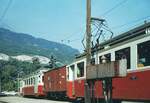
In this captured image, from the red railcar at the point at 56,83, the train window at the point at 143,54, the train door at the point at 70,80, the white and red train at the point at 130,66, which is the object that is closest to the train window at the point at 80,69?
the white and red train at the point at 130,66

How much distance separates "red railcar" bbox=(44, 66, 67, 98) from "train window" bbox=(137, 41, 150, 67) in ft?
43.2

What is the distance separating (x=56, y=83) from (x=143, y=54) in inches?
662

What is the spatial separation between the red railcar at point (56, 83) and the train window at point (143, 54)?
1315 centimetres

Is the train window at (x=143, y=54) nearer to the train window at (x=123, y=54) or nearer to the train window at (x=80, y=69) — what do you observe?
the train window at (x=123, y=54)

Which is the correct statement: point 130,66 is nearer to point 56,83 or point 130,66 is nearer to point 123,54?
point 123,54

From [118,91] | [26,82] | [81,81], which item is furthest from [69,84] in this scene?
[26,82]

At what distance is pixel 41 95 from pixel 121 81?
24.8 metres

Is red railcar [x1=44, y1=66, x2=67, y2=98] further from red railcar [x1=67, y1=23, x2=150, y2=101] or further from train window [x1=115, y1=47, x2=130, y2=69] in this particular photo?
train window [x1=115, y1=47, x2=130, y2=69]

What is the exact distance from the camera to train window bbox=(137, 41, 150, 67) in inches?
565

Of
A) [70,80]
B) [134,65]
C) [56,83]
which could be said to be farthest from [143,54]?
[56,83]

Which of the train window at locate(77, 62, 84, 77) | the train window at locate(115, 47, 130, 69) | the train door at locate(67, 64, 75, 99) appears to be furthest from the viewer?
the train door at locate(67, 64, 75, 99)

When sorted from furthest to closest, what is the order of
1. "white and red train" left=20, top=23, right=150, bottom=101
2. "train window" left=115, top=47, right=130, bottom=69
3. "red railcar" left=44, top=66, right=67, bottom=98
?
"red railcar" left=44, top=66, right=67, bottom=98 → "train window" left=115, top=47, right=130, bottom=69 → "white and red train" left=20, top=23, right=150, bottom=101

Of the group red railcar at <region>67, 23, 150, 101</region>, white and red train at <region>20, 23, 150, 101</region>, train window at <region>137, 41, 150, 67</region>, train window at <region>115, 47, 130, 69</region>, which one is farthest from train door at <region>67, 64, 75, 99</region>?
train window at <region>137, 41, 150, 67</region>

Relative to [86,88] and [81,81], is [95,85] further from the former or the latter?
[81,81]
